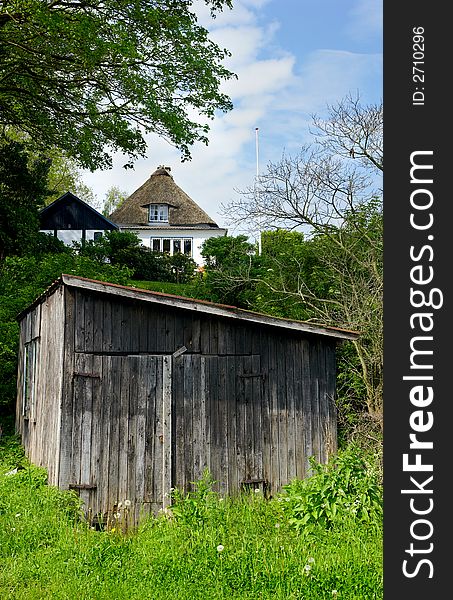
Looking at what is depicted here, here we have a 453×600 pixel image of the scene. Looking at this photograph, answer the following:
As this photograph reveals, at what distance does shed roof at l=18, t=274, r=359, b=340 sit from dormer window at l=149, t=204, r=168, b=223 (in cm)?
3808

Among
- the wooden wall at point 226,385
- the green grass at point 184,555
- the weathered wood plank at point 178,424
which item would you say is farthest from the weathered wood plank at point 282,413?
the weathered wood plank at point 178,424

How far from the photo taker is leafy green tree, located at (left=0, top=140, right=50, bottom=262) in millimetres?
21375

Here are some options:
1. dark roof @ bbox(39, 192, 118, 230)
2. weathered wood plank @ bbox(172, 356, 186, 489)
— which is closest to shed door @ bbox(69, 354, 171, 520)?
weathered wood plank @ bbox(172, 356, 186, 489)

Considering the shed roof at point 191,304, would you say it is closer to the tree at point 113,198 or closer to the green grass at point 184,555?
the green grass at point 184,555

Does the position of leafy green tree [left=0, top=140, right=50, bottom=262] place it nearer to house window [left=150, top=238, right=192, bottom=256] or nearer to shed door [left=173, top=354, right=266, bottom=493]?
shed door [left=173, top=354, right=266, bottom=493]

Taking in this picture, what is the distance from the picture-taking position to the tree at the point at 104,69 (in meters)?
16.7

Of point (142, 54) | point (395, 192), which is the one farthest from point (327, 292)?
point (395, 192)

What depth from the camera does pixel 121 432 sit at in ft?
31.2

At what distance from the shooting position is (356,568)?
22.5 feet

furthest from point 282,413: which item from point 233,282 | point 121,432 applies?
point 233,282

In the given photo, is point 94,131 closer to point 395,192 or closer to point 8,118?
point 8,118

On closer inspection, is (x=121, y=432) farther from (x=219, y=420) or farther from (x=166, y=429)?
(x=219, y=420)

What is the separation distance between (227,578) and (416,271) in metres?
3.89

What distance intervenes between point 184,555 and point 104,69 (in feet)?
Result: 46.6
